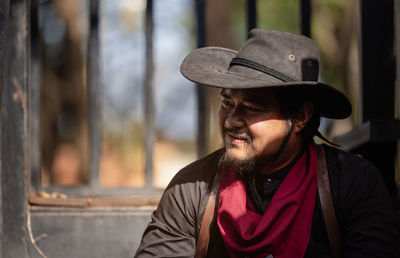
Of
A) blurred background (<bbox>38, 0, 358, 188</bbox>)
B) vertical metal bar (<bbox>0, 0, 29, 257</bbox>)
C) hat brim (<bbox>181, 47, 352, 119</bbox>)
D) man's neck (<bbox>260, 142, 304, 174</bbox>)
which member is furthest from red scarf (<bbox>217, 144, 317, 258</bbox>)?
blurred background (<bbox>38, 0, 358, 188</bbox>)

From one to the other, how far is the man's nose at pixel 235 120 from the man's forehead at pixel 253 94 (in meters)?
0.08

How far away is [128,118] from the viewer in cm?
1130

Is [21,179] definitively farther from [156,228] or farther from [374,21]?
[374,21]

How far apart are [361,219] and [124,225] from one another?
5.82 ft

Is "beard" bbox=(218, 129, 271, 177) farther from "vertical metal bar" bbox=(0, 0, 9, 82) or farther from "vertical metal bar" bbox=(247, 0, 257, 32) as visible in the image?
"vertical metal bar" bbox=(247, 0, 257, 32)

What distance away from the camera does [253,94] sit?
2641 millimetres

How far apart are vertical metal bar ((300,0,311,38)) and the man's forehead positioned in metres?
1.50

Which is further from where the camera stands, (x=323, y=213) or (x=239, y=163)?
(x=239, y=163)

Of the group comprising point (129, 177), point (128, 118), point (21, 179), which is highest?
point (21, 179)

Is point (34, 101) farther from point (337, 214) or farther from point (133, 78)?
point (133, 78)

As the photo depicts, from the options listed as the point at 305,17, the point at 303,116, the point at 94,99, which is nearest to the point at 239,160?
the point at 303,116

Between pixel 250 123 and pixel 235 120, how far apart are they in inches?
2.8

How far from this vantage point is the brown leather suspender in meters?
2.52

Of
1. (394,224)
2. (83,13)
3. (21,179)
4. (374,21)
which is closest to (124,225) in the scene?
(21,179)
